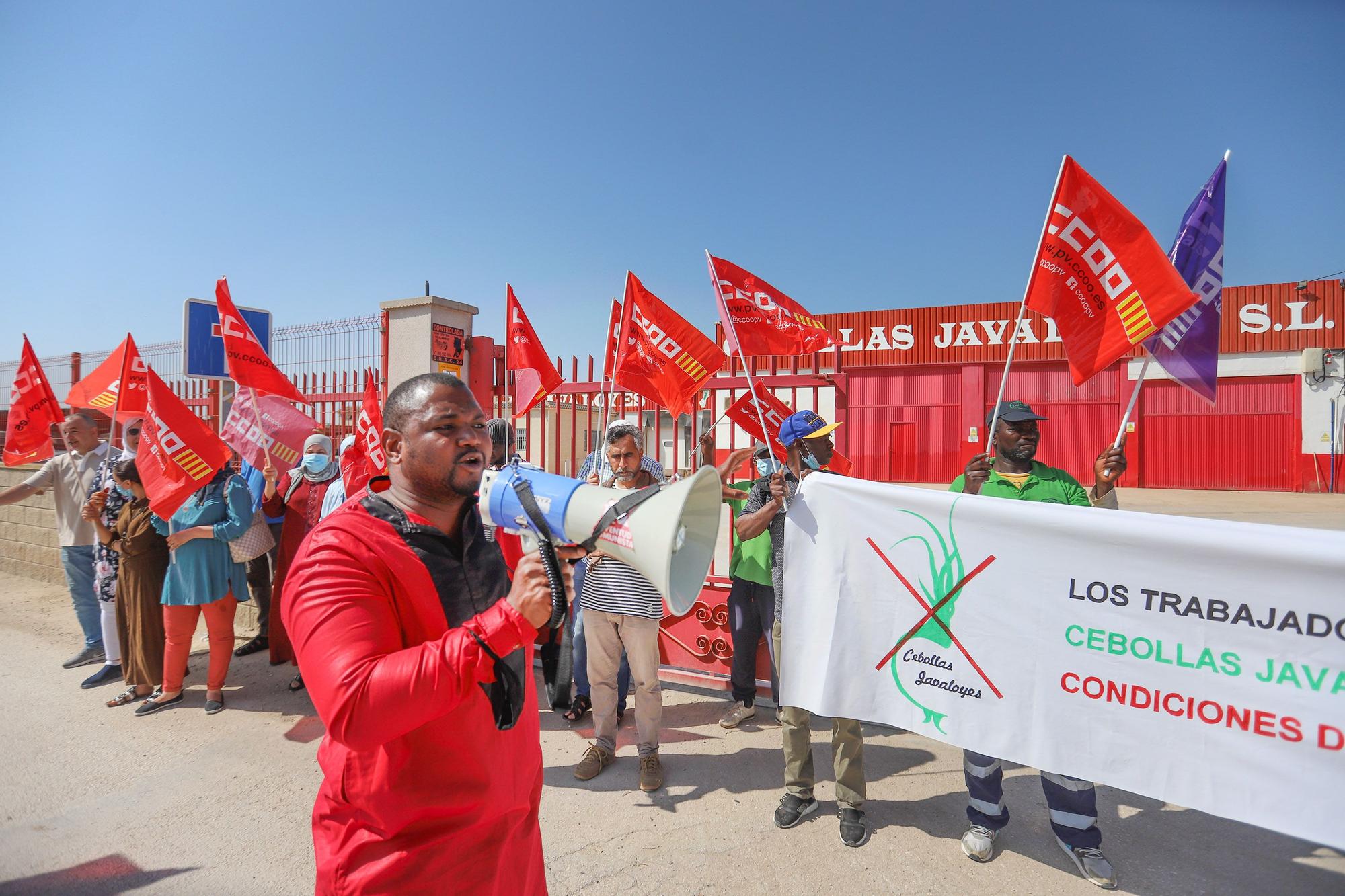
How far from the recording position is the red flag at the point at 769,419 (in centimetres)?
375

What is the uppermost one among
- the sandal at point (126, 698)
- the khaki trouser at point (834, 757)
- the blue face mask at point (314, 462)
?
the blue face mask at point (314, 462)

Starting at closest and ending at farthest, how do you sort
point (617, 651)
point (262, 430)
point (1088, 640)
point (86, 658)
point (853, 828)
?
1. point (1088, 640)
2. point (853, 828)
3. point (617, 651)
4. point (262, 430)
5. point (86, 658)

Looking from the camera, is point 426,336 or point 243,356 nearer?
point 243,356

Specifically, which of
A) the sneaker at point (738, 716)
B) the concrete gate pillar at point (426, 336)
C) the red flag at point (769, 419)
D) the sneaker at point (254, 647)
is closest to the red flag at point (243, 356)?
the concrete gate pillar at point (426, 336)

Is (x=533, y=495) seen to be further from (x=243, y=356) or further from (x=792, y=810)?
(x=243, y=356)

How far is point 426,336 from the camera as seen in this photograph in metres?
6.55

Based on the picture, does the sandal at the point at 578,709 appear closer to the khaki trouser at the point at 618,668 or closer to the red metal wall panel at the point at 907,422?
the khaki trouser at the point at 618,668

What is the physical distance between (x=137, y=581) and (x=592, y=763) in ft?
11.9

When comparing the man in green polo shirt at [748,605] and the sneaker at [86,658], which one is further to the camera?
the sneaker at [86,658]

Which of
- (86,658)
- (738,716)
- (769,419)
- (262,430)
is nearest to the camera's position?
(769,419)

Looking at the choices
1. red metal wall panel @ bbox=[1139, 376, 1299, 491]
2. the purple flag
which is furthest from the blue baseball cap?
red metal wall panel @ bbox=[1139, 376, 1299, 491]

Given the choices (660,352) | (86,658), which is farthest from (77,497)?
(660,352)

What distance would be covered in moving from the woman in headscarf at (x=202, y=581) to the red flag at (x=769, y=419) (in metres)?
3.50

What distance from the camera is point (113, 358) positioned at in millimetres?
6262
